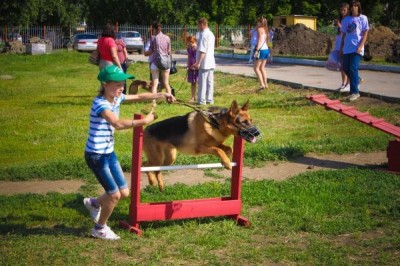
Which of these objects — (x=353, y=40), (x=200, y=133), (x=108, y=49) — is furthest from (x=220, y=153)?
(x=353, y=40)

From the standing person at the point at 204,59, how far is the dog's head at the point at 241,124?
8.14 meters

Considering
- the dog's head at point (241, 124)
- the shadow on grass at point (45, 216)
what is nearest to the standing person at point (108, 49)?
the shadow on grass at point (45, 216)

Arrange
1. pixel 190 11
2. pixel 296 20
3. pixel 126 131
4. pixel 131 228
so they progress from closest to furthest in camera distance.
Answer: pixel 131 228, pixel 126 131, pixel 296 20, pixel 190 11

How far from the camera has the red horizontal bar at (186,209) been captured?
5914 millimetres

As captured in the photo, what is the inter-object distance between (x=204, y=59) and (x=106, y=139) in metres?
9.03

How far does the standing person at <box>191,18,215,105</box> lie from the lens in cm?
1423

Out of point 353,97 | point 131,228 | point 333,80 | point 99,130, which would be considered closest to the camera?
point 99,130

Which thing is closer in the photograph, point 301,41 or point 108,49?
point 108,49

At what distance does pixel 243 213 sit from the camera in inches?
260

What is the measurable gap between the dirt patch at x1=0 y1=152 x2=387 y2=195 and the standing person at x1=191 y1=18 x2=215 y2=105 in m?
5.56

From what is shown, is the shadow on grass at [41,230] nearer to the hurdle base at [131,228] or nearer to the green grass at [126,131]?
the hurdle base at [131,228]

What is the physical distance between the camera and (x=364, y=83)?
1780cm

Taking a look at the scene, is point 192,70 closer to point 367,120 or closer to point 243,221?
point 367,120

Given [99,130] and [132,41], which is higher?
[99,130]
